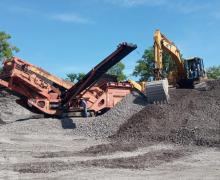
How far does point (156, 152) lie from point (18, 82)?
9.51 m

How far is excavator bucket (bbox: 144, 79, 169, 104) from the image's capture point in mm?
17562

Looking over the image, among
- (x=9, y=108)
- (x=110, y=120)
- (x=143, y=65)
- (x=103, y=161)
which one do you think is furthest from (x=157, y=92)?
(x=143, y=65)

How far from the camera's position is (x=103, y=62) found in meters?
18.2

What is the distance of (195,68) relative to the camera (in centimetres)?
2234

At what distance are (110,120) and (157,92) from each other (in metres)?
2.65

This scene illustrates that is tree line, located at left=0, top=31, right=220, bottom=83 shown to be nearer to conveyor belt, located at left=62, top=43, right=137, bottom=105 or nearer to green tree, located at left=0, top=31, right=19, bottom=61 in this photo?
green tree, located at left=0, top=31, right=19, bottom=61

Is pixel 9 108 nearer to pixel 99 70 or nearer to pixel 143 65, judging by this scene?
pixel 99 70

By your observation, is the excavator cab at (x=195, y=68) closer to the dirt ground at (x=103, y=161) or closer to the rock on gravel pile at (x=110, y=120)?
the rock on gravel pile at (x=110, y=120)

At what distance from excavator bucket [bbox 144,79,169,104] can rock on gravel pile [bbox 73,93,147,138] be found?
0.43m

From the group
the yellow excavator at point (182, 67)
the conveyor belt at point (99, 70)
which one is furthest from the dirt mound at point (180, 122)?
the yellow excavator at point (182, 67)

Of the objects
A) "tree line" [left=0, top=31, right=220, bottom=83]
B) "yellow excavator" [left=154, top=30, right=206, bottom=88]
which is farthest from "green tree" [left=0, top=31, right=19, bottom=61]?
"yellow excavator" [left=154, top=30, right=206, bottom=88]

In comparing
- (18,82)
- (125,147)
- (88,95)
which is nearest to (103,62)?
(88,95)

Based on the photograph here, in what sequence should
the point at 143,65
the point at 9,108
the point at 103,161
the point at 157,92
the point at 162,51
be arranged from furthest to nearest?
the point at 143,65, the point at 9,108, the point at 162,51, the point at 157,92, the point at 103,161

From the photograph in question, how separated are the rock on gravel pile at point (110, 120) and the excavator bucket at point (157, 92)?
1.41 ft
